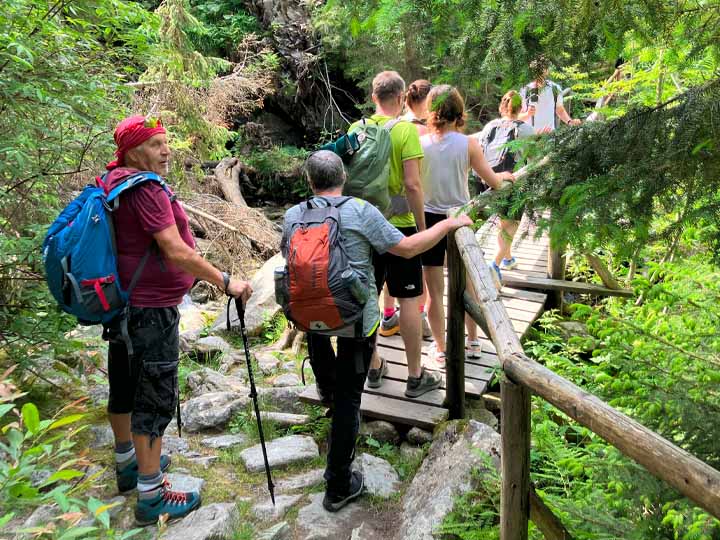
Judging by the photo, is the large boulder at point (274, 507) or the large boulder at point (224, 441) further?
the large boulder at point (224, 441)

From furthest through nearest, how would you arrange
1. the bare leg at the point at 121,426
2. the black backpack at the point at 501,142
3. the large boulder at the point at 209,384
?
the black backpack at the point at 501,142
the large boulder at the point at 209,384
the bare leg at the point at 121,426

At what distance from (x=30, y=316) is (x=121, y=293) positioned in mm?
1276

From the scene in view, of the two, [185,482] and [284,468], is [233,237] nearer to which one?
[284,468]

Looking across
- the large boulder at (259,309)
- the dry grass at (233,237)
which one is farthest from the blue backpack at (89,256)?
the dry grass at (233,237)

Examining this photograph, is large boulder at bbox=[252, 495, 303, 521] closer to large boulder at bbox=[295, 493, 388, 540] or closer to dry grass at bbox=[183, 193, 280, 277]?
large boulder at bbox=[295, 493, 388, 540]

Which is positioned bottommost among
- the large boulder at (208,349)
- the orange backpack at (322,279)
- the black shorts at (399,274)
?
the large boulder at (208,349)

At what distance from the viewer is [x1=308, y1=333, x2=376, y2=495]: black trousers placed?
119 inches

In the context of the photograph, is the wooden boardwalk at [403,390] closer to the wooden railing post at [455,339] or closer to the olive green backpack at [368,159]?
the wooden railing post at [455,339]

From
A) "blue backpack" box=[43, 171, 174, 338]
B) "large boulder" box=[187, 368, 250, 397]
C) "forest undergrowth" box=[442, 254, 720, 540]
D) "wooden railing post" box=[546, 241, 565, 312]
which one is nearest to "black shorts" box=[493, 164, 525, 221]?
"forest undergrowth" box=[442, 254, 720, 540]

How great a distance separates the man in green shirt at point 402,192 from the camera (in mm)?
3635

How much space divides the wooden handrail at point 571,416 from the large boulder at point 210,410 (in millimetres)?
2241

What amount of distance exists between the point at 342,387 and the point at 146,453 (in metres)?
1.05

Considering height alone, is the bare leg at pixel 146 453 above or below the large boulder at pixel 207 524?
above

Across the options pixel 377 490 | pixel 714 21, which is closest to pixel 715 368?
pixel 714 21
